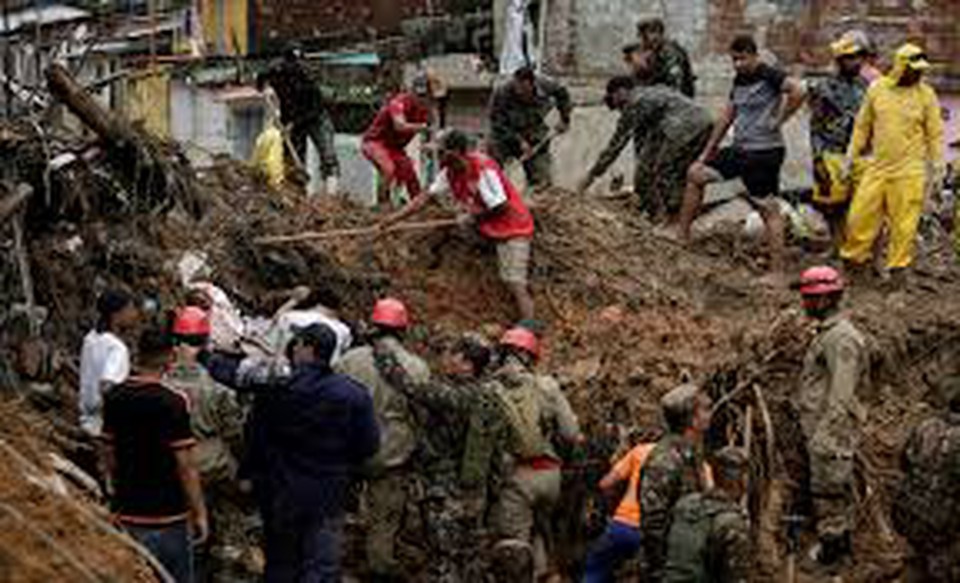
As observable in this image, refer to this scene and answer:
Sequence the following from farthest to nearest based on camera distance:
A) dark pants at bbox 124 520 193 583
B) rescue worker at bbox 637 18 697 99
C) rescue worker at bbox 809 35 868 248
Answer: rescue worker at bbox 637 18 697 99 < rescue worker at bbox 809 35 868 248 < dark pants at bbox 124 520 193 583

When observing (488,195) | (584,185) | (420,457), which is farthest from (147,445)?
(584,185)

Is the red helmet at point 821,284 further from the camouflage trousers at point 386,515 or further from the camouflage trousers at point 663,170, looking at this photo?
the camouflage trousers at point 663,170

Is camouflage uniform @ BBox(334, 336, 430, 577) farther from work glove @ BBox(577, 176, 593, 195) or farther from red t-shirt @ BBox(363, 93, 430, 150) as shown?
work glove @ BBox(577, 176, 593, 195)

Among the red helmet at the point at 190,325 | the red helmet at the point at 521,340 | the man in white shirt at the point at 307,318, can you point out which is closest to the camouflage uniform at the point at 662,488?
the red helmet at the point at 521,340

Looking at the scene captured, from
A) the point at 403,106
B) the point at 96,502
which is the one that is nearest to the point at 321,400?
the point at 96,502

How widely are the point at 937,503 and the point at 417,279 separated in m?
4.90

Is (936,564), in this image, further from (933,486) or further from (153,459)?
(153,459)

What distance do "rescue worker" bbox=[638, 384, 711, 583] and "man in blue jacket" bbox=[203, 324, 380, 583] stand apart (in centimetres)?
146

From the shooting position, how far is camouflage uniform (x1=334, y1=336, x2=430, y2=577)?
10.2 metres

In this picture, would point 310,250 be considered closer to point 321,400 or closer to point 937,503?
point 321,400

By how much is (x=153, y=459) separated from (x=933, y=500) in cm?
399

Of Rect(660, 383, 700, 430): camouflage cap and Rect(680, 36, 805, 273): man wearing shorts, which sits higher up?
Rect(680, 36, 805, 273): man wearing shorts

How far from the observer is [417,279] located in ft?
43.4

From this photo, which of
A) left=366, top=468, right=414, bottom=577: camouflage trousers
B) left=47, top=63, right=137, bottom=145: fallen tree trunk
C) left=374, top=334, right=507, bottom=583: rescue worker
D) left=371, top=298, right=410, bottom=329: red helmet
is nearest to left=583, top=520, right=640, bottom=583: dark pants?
left=374, top=334, right=507, bottom=583: rescue worker
